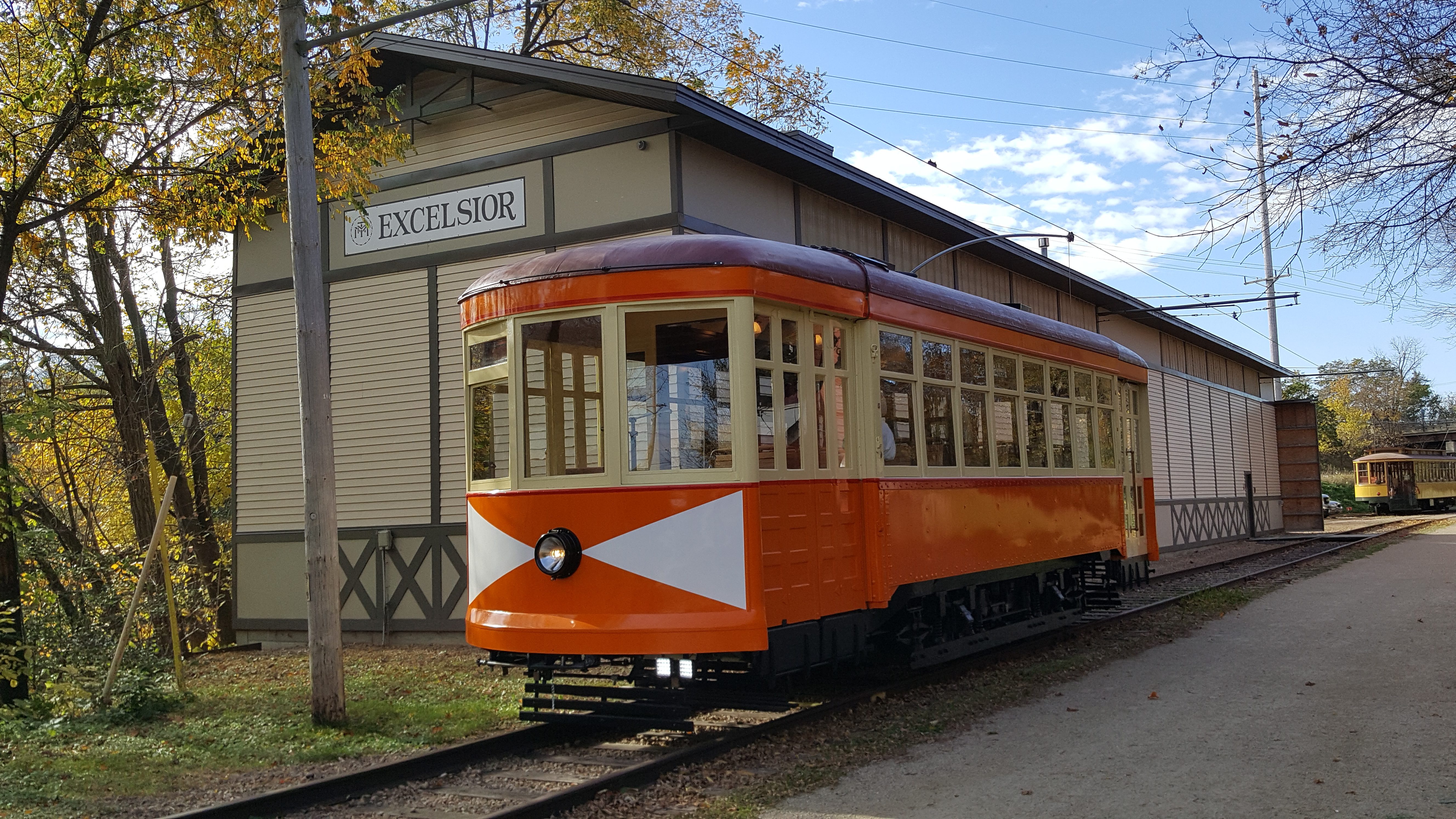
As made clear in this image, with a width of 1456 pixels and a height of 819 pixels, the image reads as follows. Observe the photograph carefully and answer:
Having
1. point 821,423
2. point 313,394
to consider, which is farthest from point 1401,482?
point 313,394

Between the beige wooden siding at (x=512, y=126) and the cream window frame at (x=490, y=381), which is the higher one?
the beige wooden siding at (x=512, y=126)

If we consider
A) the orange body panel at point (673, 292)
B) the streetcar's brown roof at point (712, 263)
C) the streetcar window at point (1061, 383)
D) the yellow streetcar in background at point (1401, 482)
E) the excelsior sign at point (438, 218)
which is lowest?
the yellow streetcar in background at point (1401, 482)

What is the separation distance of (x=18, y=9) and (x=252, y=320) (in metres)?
5.67

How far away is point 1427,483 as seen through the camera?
162ft

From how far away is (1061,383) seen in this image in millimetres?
10617

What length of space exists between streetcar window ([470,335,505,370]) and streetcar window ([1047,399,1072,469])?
5305 mm

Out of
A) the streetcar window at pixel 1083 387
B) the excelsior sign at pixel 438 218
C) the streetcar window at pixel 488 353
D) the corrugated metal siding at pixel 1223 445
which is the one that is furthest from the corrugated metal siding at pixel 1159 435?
the streetcar window at pixel 488 353

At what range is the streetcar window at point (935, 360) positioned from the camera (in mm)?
8211

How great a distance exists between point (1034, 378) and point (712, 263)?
441cm

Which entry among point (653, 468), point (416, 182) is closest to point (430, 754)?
point (653, 468)

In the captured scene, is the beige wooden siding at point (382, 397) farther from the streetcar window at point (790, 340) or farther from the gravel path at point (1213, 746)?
the gravel path at point (1213, 746)

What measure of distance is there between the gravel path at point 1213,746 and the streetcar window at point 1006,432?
1.85 metres

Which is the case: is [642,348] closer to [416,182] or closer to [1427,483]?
[416,182]

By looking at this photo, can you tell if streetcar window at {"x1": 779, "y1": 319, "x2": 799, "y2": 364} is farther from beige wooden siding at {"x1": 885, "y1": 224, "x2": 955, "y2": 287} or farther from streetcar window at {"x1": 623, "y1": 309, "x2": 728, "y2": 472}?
beige wooden siding at {"x1": 885, "y1": 224, "x2": 955, "y2": 287}
